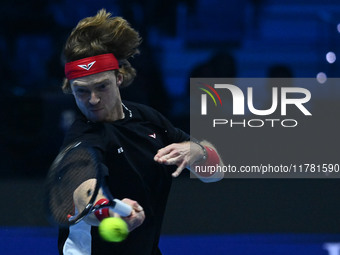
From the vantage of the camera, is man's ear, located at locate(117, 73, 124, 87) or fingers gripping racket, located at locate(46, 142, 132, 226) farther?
man's ear, located at locate(117, 73, 124, 87)

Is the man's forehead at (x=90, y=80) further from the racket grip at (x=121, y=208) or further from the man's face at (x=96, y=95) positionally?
the racket grip at (x=121, y=208)

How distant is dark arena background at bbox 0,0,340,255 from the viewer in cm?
571

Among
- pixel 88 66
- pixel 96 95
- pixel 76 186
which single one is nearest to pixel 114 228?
pixel 76 186

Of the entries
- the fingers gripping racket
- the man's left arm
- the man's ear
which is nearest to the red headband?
the man's ear

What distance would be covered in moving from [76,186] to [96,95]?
35 cm

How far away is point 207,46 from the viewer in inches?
238

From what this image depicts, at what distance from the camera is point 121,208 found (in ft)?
8.25

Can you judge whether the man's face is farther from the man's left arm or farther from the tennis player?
the man's left arm

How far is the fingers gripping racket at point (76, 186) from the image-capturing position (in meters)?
2.60

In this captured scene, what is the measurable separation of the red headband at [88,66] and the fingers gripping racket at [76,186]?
0.92 ft

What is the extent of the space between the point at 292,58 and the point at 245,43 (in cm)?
41
